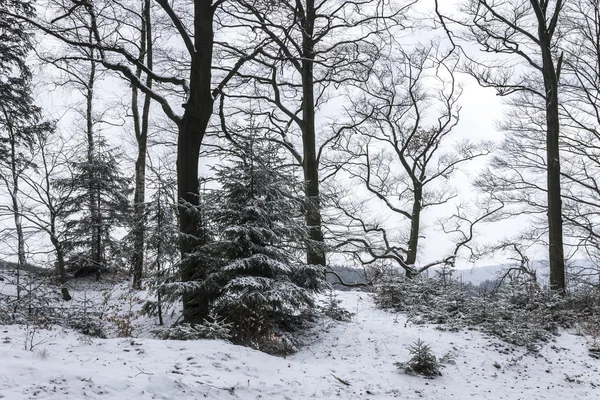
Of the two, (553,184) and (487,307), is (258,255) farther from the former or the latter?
(553,184)

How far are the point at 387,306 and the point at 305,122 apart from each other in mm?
5425

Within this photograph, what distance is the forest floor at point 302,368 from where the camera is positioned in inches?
134

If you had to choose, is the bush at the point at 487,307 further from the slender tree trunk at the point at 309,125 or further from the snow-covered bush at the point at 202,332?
the snow-covered bush at the point at 202,332

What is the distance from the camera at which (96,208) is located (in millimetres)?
14523

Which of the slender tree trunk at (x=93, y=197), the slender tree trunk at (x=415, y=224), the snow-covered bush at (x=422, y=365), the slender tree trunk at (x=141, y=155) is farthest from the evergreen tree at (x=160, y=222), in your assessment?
the slender tree trunk at (x=415, y=224)

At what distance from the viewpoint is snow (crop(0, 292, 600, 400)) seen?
11.1ft

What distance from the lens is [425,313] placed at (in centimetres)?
806

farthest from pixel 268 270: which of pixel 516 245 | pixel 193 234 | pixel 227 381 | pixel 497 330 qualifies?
pixel 516 245

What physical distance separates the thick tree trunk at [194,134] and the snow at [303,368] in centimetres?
192

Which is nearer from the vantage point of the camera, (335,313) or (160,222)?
(335,313)

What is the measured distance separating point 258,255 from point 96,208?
11138mm

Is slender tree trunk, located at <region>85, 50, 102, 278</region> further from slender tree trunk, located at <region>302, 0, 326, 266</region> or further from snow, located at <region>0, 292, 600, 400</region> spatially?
snow, located at <region>0, 292, 600, 400</region>

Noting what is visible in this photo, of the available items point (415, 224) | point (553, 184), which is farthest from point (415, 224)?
point (553, 184)

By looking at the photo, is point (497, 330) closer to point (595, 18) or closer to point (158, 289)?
point (158, 289)
